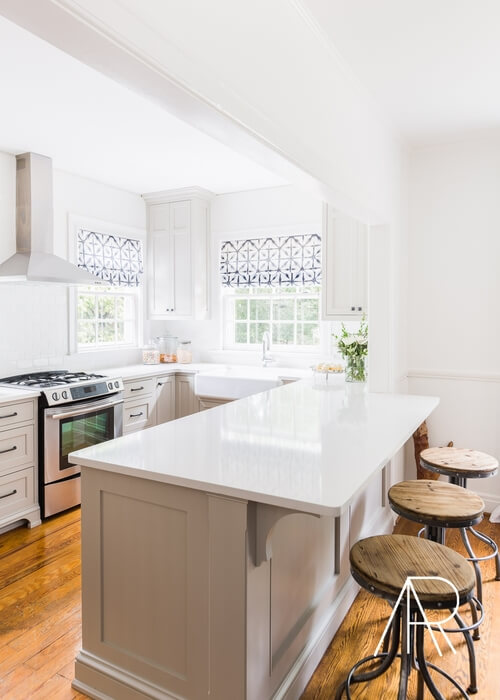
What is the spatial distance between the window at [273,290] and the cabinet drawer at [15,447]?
7.98 feet

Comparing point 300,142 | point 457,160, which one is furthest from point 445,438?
point 300,142

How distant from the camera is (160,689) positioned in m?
1.70

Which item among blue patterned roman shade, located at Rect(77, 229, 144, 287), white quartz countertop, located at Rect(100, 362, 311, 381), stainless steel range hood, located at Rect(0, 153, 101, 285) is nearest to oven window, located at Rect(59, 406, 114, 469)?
white quartz countertop, located at Rect(100, 362, 311, 381)

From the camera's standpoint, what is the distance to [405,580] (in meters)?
1.56

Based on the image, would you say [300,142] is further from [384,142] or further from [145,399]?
[145,399]

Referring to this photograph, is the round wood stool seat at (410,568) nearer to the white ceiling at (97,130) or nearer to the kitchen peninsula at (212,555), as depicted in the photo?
the kitchen peninsula at (212,555)

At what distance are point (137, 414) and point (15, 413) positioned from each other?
129 cm

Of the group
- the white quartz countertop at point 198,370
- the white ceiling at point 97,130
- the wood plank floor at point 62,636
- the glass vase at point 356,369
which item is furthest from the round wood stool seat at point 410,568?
the white quartz countertop at point 198,370

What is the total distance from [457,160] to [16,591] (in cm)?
386

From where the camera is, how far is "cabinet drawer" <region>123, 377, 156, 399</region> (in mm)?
4350

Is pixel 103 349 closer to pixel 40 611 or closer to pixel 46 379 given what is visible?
pixel 46 379

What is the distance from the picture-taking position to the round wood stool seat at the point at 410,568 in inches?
60.1

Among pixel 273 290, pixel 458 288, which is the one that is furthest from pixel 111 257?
pixel 458 288

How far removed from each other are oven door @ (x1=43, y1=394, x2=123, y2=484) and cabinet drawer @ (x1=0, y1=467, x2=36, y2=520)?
0.37 ft
